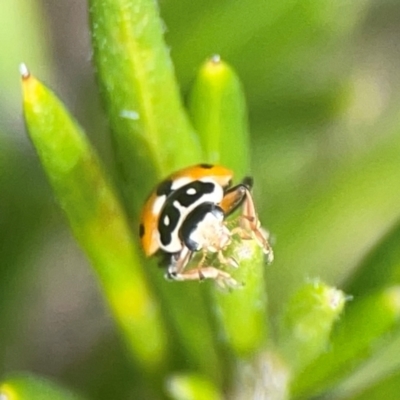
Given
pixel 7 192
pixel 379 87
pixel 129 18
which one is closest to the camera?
pixel 129 18

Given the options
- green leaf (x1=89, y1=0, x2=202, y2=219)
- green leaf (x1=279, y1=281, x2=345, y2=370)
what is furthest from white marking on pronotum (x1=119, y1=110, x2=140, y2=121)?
green leaf (x1=279, y1=281, x2=345, y2=370)

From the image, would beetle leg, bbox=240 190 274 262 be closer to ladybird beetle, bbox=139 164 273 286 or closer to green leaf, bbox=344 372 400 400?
ladybird beetle, bbox=139 164 273 286

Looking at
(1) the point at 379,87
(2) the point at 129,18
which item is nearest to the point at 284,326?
(2) the point at 129,18

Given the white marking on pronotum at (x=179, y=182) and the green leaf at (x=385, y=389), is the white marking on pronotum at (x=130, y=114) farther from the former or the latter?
the green leaf at (x=385, y=389)

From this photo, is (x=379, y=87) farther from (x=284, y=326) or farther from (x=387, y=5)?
(x=284, y=326)

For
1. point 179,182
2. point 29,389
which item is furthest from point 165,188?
point 29,389

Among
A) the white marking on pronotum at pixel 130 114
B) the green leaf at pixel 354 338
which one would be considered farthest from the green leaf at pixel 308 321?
the white marking on pronotum at pixel 130 114

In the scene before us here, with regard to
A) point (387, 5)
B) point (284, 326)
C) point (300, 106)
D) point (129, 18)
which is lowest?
point (284, 326)
